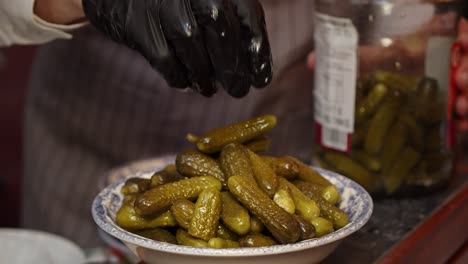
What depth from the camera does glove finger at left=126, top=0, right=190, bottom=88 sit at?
0.93m

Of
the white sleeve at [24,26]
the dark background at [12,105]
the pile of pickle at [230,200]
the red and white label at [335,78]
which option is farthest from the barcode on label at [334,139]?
the dark background at [12,105]

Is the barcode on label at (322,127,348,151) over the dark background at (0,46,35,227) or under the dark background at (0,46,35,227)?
over

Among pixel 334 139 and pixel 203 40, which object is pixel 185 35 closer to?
pixel 203 40

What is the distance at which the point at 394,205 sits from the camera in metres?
1.20

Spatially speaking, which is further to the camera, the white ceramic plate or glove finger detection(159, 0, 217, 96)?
the white ceramic plate

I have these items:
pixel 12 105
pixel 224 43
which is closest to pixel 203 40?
pixel 224 43

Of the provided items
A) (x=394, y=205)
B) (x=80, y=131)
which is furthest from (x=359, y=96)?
(x=80, y=131)

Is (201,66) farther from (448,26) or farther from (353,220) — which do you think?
(448,26)

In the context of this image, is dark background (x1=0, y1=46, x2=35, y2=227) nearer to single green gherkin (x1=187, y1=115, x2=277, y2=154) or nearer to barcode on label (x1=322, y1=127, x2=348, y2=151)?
barcode on label (x1=322, y1=127, x2=348, y2=151)

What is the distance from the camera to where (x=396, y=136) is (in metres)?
1.17

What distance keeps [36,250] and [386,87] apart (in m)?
0.76

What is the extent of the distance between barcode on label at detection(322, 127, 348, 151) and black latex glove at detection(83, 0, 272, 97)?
288 mm

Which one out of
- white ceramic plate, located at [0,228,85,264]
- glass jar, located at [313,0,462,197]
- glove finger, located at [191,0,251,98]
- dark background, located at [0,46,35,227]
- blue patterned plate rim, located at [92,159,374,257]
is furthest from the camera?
dark background, located at [0,46,35,227]

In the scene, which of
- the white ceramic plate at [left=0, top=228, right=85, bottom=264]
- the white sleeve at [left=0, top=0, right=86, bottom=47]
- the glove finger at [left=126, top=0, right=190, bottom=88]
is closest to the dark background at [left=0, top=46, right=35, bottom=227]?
the white ceramic plate at [left=0, top=228, right=85, bottom=264]
